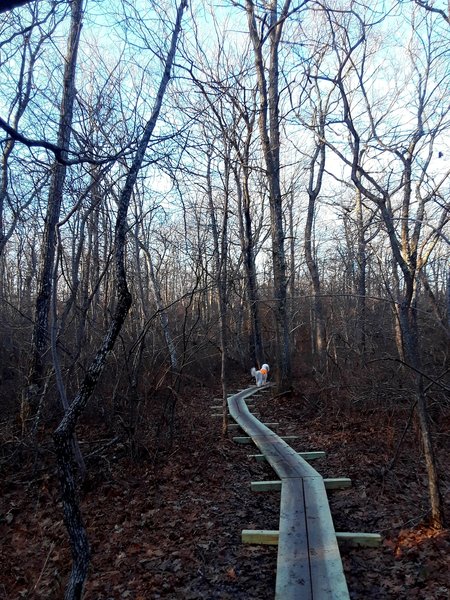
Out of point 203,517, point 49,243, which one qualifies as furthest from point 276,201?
point 203,517

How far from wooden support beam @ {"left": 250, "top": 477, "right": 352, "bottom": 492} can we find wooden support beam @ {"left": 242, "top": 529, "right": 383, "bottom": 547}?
51.5 inches

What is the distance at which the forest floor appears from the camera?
147 inches

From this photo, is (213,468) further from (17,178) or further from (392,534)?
(17,178)

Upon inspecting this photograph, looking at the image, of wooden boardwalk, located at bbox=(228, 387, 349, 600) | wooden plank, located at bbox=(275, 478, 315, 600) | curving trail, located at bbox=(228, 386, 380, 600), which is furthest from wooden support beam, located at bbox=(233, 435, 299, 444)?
wooden plank, located at bbox=(275, 478, 315, 600)

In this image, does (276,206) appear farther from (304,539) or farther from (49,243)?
(304,539)

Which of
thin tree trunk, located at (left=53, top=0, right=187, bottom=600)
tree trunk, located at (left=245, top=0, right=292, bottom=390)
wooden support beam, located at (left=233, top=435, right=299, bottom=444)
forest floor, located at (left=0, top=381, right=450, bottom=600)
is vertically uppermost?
tree trunk, located at (left=245, top=0, right=292, bottom=390)

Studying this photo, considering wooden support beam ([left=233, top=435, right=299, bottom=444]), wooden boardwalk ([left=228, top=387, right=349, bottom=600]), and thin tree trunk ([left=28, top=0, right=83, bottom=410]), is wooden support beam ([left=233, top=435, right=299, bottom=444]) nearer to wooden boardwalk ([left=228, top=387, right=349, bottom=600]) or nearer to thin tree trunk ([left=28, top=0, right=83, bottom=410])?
wooden boardwalk ([left=228, top=387, right=349, bottom=600])

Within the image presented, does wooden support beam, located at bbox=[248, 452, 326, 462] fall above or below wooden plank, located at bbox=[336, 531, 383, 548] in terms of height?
above

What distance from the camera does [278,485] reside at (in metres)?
5.63

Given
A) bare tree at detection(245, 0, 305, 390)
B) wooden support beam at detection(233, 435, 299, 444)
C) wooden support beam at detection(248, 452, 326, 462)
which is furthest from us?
bare tree at detection(245, 0, 305, 390)

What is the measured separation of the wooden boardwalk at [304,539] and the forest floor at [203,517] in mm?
183

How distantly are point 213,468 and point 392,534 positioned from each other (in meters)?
2.79

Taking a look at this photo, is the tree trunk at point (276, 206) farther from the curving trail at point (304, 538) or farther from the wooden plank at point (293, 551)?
the wooden plank at point (293, 551)

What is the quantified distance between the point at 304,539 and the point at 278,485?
5.00ft
